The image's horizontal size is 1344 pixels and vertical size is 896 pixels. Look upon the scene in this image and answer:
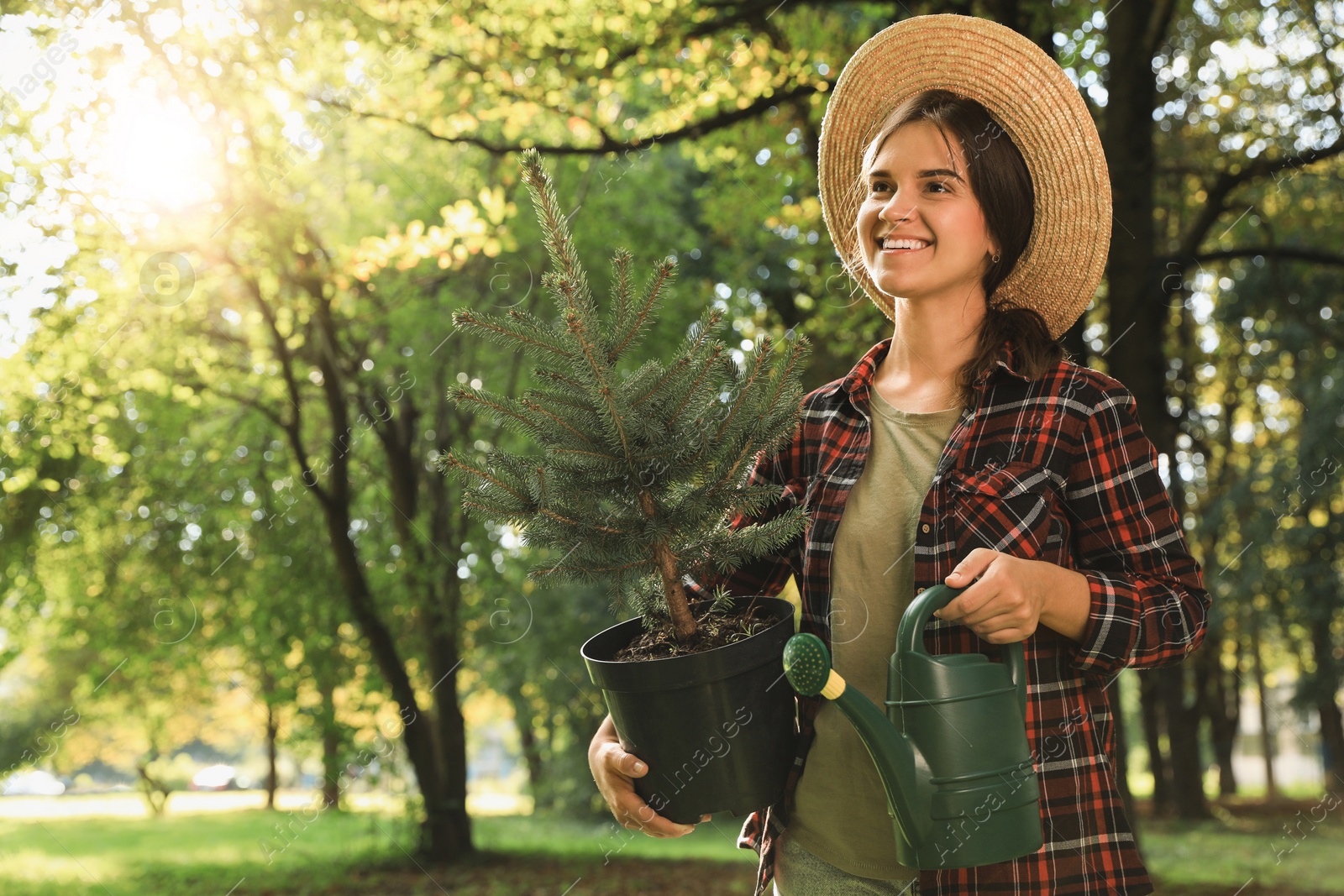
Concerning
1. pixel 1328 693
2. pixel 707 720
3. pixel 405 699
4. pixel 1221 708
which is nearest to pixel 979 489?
pixel 707 720

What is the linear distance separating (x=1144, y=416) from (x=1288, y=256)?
1.24 m

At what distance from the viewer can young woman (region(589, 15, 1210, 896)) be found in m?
1.51

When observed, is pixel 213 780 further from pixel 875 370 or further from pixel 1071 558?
pixel 1071 558

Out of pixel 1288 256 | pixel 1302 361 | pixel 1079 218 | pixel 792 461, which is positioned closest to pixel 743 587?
pixel 792 461

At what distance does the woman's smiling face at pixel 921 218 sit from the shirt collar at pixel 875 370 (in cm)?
16

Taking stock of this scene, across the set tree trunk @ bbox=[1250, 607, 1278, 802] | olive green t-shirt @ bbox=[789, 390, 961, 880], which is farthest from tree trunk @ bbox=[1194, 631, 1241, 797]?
olive green t-shirt @ bbox=[789, 390, 961, 880]

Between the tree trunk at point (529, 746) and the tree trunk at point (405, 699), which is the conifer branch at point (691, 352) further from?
the tree trunk at point (529, 746)

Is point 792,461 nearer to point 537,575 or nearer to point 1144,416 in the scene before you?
point 537,575

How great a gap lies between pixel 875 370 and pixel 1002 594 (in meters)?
0.70

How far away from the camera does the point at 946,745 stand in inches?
52.3

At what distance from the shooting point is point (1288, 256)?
5266 millimetres

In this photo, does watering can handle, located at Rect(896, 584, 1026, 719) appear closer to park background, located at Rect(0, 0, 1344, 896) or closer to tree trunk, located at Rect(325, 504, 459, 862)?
park background, located at Rect(0, 0, 1344, 896)

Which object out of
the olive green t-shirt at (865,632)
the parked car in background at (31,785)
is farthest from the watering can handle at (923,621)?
the parked car in background at (31,785)

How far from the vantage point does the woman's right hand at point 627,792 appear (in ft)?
4.98
